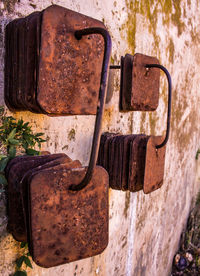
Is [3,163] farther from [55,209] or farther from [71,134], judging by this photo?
[71,134]

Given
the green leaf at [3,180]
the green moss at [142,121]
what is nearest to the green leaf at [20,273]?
the green leaf at [3,180]

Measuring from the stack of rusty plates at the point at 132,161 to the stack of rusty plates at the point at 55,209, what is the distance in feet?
1.09

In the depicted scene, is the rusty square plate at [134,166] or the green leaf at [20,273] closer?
the green leaf at [20,273]

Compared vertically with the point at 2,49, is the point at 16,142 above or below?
below

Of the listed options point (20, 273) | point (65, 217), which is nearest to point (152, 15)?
point (65, 217)

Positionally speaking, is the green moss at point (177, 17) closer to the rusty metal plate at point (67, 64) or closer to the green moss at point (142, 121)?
the green moss at point (142, 121)

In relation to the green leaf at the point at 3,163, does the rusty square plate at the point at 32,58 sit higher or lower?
higher

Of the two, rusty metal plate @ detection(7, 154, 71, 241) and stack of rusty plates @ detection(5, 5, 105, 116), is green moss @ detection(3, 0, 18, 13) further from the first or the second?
rusty metal plate @ detection(7, 154, 71, 241)

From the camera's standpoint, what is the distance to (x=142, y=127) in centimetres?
134

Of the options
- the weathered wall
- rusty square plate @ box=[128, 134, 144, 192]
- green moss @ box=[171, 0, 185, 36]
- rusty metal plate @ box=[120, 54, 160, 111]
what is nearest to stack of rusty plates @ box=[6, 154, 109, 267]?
the weathered wall

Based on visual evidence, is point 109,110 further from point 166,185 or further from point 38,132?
point 166,185

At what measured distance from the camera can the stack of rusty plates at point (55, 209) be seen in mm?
518

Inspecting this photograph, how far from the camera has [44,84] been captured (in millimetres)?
527

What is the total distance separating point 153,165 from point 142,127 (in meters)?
0.43
